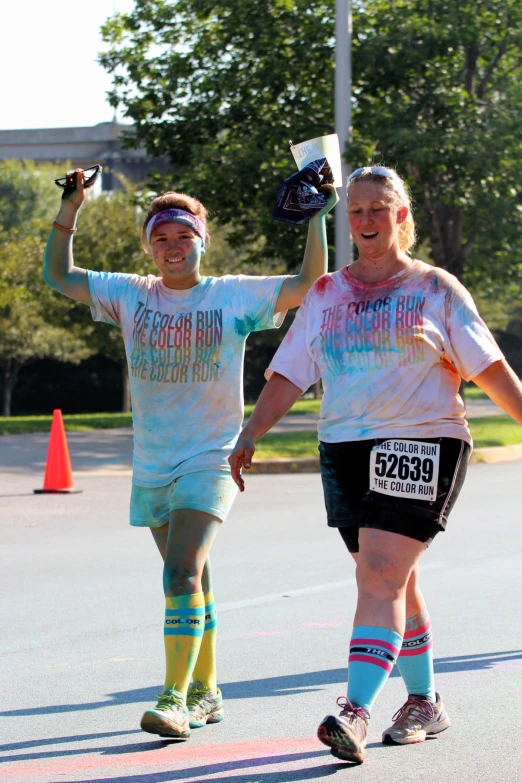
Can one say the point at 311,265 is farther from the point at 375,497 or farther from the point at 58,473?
the point at 58,473

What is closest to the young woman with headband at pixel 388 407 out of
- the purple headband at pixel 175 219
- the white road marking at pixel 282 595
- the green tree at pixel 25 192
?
the purple headband at pixel 175 219

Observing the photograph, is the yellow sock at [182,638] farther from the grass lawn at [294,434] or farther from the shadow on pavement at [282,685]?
the grass lawn at [294,434]

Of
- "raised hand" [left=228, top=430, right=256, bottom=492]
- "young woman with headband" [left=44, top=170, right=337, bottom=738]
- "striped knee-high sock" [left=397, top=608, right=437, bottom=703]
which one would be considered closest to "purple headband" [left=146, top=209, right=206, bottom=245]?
"young woman with headband" [left=44, top=170, right=337, bottom=738]

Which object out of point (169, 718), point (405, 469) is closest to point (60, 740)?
point (169, 718)

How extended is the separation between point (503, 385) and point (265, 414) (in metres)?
0.85

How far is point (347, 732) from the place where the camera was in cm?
400

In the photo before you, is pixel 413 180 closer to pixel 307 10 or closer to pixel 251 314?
pixel 307 10

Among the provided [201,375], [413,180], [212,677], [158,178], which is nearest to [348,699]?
[212,677]

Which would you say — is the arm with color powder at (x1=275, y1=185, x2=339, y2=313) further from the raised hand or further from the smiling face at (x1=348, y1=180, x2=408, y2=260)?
the raised hand

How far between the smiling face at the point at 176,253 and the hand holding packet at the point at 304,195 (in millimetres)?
353

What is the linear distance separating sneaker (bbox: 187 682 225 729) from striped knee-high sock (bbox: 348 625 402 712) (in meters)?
0.92

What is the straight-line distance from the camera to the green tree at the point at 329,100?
20.5m

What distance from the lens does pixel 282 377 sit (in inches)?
181

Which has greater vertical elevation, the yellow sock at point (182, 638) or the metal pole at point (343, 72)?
the metal pole at point (343, 72)
